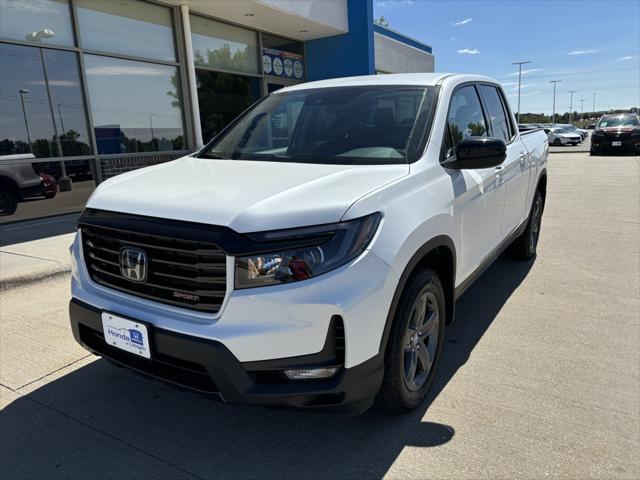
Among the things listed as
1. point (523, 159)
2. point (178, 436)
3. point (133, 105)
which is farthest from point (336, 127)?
point (133, 105)

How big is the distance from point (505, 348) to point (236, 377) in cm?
216

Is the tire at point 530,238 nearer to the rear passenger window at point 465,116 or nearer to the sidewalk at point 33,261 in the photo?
the rear passenger window at point 465,116

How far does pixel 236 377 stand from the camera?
6.70ft

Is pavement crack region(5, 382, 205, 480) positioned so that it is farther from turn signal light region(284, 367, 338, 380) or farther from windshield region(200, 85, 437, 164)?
windshield region(200, 85, 437, 164)

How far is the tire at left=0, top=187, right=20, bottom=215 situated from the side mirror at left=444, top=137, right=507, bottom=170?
7451 mm

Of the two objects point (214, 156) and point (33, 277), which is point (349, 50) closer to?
point (33, 277)

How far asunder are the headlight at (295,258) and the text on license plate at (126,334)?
55 centimetres

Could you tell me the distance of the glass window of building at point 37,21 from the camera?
7.62 metres

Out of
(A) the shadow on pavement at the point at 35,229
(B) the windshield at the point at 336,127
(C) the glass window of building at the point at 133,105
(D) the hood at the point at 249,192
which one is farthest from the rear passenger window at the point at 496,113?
(C) the glass window of building at the point at 133,105

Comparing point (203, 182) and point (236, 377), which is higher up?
point (203, 182)

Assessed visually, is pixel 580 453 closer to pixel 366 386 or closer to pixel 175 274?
pixel 366 386

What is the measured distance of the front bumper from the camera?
2029mm

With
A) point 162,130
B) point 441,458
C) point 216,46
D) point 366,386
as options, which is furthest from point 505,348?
point 216,46

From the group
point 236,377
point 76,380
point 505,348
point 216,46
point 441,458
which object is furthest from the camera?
point 216,46
